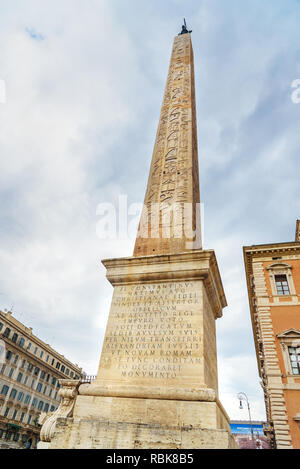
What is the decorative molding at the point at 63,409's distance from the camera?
426cm

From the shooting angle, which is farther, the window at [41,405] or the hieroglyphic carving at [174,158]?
the window at [41,405]

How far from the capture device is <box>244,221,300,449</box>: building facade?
15117 millimetres

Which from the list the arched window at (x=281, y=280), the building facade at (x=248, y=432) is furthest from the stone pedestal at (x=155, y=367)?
the building facade at (x=248, y=432)

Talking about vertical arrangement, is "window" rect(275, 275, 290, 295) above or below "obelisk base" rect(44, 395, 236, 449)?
above

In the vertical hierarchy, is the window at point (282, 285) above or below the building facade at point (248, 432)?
above

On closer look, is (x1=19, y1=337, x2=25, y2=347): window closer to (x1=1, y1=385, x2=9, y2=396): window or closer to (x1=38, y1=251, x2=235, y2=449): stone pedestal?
(x1=1, y1=385, x2=9, y2=396): window

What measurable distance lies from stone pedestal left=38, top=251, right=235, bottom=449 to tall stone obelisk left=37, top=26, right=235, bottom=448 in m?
0.01

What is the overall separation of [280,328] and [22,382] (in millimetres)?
33257

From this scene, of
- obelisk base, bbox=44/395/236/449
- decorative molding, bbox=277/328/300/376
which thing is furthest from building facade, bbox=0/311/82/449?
obelisk base, bbox=44/395/236/449

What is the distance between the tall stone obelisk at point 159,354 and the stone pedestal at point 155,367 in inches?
0.5

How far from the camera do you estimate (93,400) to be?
13.7 feet

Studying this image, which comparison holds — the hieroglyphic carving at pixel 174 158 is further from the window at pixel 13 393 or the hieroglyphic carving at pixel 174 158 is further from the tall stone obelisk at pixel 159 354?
the window at pixel 13 393

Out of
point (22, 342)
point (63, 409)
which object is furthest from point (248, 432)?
point (63, 409)

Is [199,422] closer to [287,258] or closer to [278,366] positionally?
[278,366]
